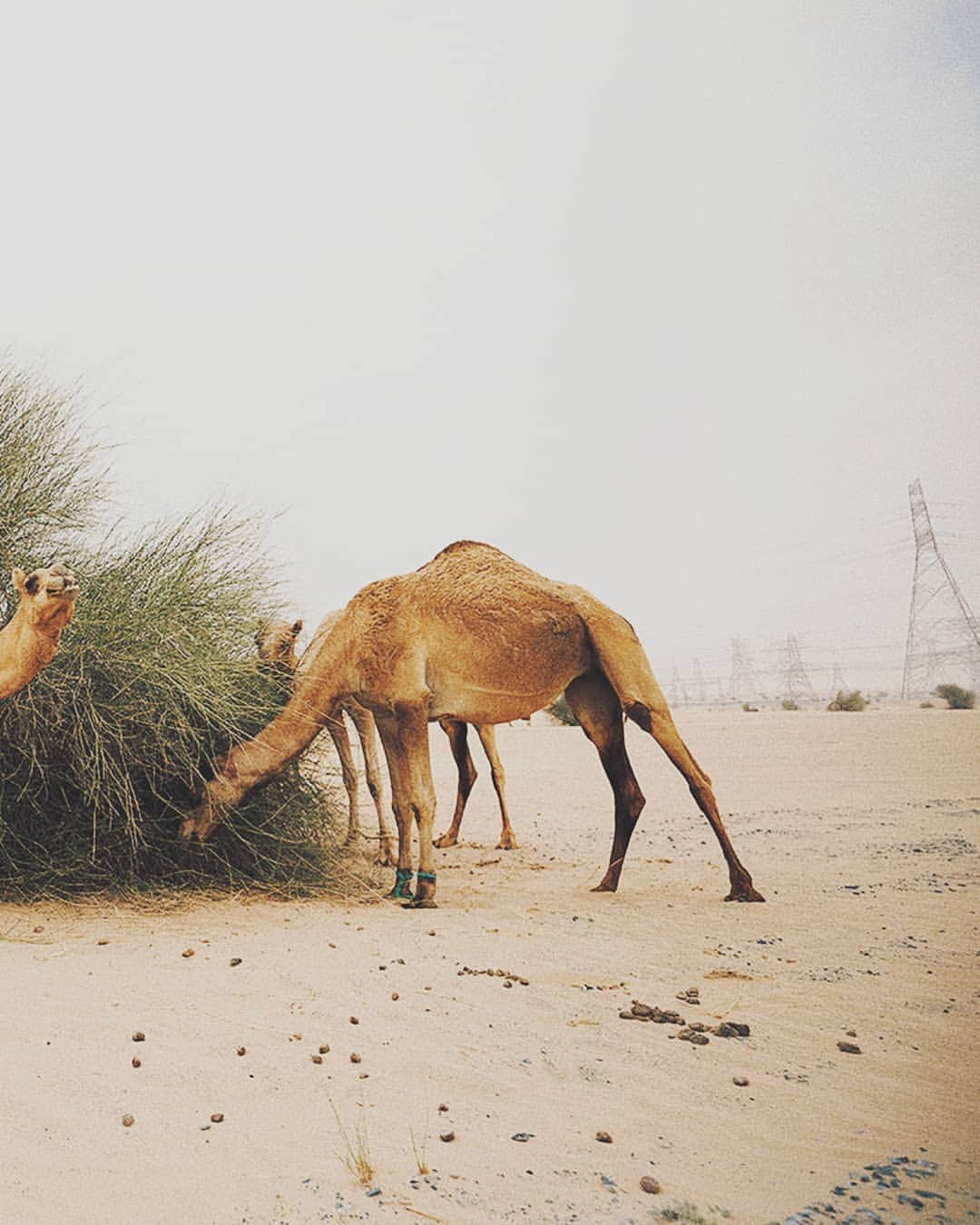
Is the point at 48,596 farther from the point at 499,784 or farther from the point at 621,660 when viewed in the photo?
the point at 499,784

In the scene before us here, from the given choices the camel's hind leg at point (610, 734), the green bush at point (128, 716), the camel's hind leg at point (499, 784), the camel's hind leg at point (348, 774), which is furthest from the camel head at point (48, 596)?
the camel's hind leg at point (499, 784)

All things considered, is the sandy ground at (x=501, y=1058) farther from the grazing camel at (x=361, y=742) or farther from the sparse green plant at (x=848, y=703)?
the sparse green plant at (x=848, y=703)

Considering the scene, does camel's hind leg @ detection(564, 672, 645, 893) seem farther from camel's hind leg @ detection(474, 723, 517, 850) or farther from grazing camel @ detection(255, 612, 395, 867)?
camel's hind leg @ detection(474, 723, 517, 850)

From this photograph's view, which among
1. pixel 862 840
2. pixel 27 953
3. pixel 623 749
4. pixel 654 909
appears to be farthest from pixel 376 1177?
pixel 862 840

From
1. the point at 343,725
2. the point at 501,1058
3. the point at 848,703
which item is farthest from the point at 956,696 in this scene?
the point at 501,1058

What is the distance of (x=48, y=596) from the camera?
5.10 metres

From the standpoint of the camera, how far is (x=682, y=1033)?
4.16m

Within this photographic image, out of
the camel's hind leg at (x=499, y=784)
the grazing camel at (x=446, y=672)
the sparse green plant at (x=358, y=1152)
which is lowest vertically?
the sparse green plant at (x=358, y=1152)

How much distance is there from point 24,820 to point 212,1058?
353 centimetres

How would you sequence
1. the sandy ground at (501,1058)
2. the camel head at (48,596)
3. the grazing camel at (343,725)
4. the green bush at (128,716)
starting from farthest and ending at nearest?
the grazing camel at (343,725), the green bush at (128,716), the camel head at (48,596), the sandy ground at (501,1058)

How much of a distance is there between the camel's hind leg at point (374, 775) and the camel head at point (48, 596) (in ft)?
10.7

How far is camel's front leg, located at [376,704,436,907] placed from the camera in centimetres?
671

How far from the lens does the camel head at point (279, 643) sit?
7923 millimetres

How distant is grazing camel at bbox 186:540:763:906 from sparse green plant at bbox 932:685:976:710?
97.6 ft
